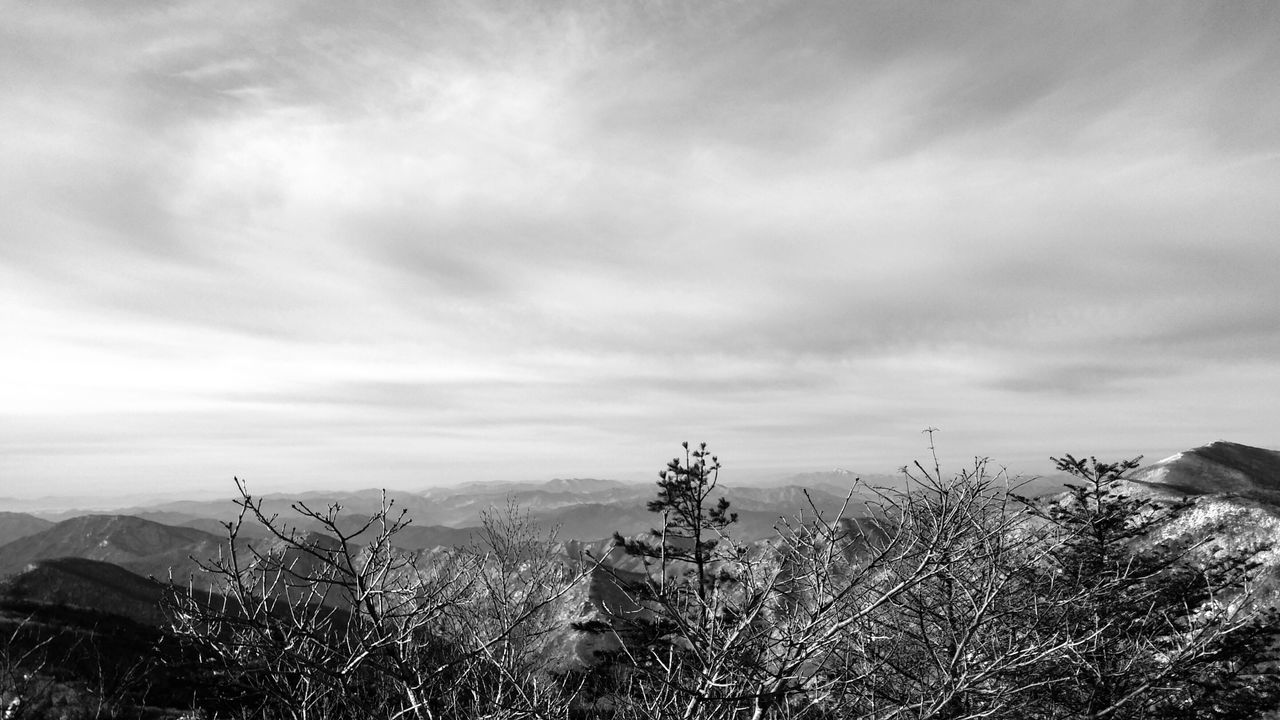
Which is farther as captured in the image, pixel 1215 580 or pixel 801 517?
pixel 1215 580

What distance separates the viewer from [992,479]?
832cm

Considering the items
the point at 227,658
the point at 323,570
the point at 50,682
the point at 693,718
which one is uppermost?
the point at 323,570

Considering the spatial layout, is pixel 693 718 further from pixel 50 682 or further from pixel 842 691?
pixel 50 682

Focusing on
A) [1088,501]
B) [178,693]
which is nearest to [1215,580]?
[1088,501]

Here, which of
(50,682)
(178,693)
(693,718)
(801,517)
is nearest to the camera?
(693,718)

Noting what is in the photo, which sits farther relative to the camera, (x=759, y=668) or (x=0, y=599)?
(x=0, y=599)

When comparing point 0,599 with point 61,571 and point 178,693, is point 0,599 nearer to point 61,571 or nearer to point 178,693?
point 61,571

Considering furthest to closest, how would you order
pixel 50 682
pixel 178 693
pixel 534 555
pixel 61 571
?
1. pixel 61 571
2. pixel 178 693
3. pixel 50 682
4. pixel 534 555

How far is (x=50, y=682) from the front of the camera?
36.6 m

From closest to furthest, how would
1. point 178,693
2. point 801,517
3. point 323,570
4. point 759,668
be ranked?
point 759,668 < point 323,570 < point 801,517 < point 178,693

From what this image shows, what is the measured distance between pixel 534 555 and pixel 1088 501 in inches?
919

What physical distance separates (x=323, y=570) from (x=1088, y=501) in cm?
3111

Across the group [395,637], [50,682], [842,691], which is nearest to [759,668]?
[842,691]

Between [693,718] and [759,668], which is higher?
[759,668]
